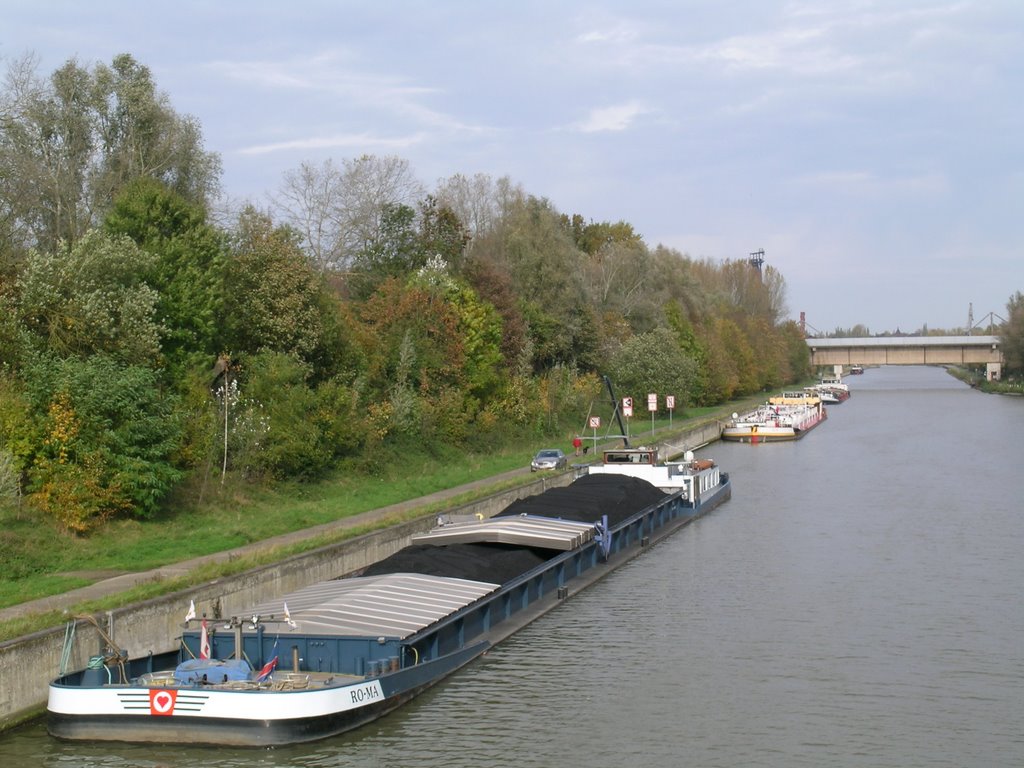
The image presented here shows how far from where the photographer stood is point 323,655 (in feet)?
62.2

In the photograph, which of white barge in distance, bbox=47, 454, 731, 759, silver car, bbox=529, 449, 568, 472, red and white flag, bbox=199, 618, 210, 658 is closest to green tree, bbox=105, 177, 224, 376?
silver car, bbox=529, 449, 568, 472

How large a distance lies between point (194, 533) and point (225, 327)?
13764mm

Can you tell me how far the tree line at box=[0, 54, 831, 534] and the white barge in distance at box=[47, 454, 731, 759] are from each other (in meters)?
8.82

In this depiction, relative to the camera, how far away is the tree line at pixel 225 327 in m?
29.8

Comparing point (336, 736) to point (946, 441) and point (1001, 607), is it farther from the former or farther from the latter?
point (946, 441)

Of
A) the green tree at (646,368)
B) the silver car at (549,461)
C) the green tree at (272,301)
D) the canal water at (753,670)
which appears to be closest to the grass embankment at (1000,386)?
the green tree at (646,368)

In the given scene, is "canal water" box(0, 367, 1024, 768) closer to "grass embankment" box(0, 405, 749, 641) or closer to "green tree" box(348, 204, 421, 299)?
"grass embankment" box(0, 405, 749, 641)

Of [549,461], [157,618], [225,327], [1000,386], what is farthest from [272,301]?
[1000,386]

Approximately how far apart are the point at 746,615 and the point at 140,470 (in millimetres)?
14903

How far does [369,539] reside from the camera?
28.8 metres

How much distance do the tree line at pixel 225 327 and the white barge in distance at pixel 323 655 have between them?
8.82m

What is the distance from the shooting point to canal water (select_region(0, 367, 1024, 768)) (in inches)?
690

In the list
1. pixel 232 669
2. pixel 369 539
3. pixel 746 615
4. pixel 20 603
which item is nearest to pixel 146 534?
pixel 369 539

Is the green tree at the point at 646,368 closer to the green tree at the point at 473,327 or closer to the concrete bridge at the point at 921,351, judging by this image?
the green tree at the point at 473,327
